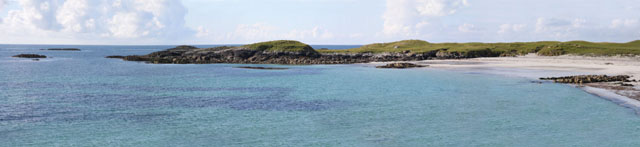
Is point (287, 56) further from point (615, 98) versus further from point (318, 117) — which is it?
point (318, 117)

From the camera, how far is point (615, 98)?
35.2 meters

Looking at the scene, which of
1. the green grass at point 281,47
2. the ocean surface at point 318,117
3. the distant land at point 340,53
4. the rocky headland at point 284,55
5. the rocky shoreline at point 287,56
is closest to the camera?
the ocean surface at point 318,117

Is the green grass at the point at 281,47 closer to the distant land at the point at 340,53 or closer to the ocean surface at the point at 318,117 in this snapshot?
the distant land at the point at 340,53

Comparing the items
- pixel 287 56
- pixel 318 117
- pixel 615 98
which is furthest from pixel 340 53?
pixel 318 117

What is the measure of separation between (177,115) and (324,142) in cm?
1263

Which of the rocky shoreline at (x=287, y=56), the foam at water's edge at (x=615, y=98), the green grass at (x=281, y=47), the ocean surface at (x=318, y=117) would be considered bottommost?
the ocean surface at (x=318, y=117)

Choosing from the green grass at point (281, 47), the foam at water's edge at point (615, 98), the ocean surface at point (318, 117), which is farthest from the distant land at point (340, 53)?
the foam at water's edge at point (615, 98)

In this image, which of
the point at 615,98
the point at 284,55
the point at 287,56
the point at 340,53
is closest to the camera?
the point at 615,98

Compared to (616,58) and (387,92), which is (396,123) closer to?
(387,92)

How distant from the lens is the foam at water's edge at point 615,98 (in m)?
31.2

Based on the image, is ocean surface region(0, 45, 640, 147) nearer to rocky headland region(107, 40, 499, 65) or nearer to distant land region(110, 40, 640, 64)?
distant land region(110, 40, 640, 64)

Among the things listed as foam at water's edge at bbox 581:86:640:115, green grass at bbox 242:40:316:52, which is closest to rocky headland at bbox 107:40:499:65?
green grass at bbox 242:40:316:52

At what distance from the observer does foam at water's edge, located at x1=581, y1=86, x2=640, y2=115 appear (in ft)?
102

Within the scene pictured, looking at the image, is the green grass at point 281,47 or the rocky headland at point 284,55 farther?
the green grass at point 281,47
